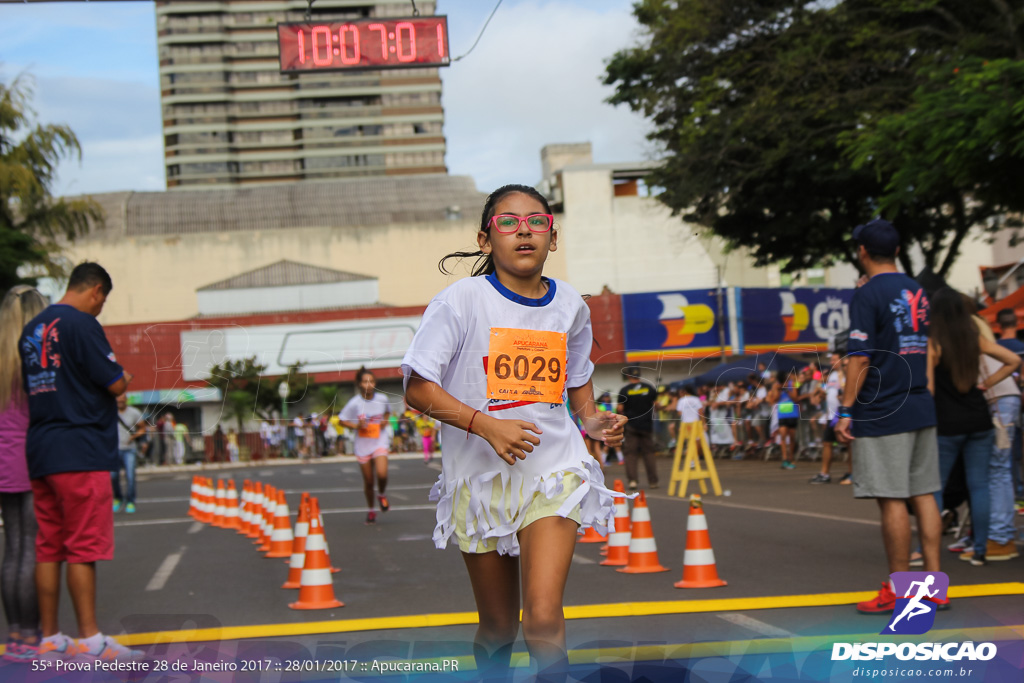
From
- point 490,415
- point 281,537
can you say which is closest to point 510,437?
point 490,415

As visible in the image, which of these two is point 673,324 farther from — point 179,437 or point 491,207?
point 179,437

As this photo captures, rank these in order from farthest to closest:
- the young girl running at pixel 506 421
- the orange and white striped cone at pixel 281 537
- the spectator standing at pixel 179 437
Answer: the orange and white striped cone at pixel 281 537
the spectator standing at pixel 179 437
the young girl running at pixel 506 421

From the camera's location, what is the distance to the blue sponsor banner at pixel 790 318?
6.46 metres

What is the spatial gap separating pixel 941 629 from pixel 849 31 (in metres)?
16.8

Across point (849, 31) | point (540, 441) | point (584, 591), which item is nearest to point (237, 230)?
point (849, 31)

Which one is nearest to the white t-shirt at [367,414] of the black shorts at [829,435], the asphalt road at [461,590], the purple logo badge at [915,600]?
the asphalt road at [461,590]

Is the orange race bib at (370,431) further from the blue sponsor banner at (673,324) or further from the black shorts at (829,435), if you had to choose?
the black shorts at (829,435)

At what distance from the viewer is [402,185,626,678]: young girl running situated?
3834 mm

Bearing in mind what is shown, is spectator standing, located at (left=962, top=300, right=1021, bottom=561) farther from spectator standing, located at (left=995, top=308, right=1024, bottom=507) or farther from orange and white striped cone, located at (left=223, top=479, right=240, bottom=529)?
orange and white striped cone, located at (left=223, top=479, right=240, bottom=529)

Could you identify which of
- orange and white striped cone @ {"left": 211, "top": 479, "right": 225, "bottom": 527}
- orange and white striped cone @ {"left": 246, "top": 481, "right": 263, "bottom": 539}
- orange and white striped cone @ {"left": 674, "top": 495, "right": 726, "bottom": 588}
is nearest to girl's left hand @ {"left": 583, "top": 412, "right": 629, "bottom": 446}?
orange and white striped cone @ {"left": 674, "top": 495, "right": 726, "bottom": 588}

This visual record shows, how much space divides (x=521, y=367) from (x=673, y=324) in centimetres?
466

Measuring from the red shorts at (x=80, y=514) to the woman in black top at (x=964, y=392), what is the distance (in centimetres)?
496

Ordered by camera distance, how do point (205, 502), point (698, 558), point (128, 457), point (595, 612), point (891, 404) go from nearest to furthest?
point (891, 404), point (595, 612), point (698, 558), point (205, 502), point (128, 457)

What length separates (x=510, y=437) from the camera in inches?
145
